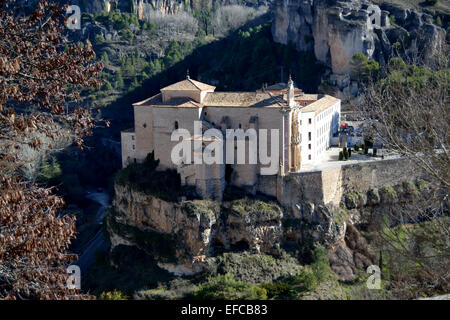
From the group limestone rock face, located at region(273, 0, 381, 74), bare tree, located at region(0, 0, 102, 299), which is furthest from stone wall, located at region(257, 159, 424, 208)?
bare tree, located at region(0, 0, 102, 299)

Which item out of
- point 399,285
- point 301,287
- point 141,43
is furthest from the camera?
point 141,43

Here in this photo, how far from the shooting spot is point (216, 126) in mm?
27781

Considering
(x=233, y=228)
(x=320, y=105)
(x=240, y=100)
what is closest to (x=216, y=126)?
(x=240, y=100)

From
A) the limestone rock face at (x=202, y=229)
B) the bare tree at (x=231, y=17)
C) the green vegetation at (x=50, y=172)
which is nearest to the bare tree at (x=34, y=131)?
the limestone rock face at (x=202, y=229)

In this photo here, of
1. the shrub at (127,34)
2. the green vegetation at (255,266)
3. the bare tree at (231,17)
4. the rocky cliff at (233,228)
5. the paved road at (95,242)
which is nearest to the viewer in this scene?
the green vegetation at (255,266)

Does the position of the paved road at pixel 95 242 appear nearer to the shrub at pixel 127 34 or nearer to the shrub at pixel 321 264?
the shrub at pixel 321 264

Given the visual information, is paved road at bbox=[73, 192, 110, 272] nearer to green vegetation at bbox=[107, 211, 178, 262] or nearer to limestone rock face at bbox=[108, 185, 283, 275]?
green vegetation at bbox=[107, 211, 178, 262]

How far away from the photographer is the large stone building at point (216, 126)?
26859 mm

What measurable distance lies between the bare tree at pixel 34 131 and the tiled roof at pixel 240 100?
57.5 ft

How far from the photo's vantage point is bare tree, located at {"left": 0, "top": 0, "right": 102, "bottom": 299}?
857 centimetres

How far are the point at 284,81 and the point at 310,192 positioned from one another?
21011mm

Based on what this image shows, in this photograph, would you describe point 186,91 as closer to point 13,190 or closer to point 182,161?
point 182,161
